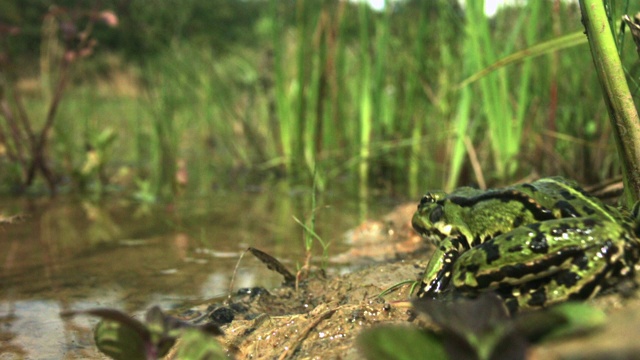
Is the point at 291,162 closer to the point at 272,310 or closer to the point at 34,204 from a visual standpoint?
the point at 34,204

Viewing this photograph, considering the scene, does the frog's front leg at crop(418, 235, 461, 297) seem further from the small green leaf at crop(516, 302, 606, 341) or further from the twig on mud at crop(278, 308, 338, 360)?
the small green leaf at crop(516, 302, 606, 341)

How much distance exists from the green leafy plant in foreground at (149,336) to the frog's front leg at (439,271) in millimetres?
779

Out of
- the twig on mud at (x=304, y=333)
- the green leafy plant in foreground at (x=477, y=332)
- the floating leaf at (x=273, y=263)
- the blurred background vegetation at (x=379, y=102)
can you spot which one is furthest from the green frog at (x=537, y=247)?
the blurred background vegetation at (x=379, y=102)

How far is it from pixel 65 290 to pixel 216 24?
30019mm

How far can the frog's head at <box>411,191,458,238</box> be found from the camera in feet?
6.45

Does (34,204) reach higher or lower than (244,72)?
lower

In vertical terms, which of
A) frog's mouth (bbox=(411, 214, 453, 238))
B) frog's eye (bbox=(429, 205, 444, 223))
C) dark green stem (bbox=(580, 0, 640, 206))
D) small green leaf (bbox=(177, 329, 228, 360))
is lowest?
frog's mouth (bbox=(411, 214, 453, 238))

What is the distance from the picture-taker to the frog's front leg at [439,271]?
69.6 inches

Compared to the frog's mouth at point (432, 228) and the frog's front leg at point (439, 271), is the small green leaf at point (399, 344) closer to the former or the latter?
the frog's front leg at point (439, 271)

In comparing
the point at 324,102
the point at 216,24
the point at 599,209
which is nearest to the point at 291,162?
the point at 324,102

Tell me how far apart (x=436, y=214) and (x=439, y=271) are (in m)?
0.31

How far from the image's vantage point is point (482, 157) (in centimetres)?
464

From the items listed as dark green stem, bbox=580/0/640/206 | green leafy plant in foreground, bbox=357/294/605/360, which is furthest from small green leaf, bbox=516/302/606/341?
dark green stem, bbox=580/0/640/206

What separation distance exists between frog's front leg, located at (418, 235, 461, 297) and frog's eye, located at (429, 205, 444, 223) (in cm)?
19
